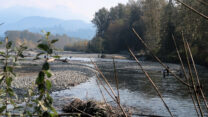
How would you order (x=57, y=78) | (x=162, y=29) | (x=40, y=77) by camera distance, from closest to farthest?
1. (x=40, y=77)
2. (x=57, y=78)
3. (x=162, y=29)

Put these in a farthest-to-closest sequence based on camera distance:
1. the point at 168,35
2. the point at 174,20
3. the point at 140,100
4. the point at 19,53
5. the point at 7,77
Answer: the point at 168,35, the point at 174,20, the point at 140,100, the point at 19,53, the point at 7,77

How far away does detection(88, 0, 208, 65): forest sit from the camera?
139 feet

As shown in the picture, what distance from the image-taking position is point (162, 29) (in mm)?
54594

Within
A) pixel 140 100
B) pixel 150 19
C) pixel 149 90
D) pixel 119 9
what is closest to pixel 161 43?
pixel 150 19

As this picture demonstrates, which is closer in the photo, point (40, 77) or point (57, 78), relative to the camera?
point (40, 77)

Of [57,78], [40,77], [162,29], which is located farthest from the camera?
[162,29]

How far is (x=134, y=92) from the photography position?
18234 millimetres

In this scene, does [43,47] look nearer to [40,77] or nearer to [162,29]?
[40,77]

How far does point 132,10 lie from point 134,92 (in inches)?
2385

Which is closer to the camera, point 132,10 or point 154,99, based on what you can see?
point 154,99

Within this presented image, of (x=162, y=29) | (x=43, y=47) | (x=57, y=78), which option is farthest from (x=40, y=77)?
(x=162, y=29)

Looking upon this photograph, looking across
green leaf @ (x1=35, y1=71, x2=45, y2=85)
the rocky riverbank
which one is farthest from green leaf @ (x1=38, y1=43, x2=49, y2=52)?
the rocky riverbank

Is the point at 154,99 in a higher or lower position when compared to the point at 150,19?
lower

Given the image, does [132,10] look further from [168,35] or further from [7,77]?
[7,77]
